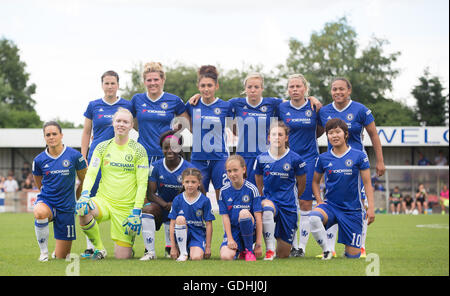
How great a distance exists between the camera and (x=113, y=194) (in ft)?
21.9

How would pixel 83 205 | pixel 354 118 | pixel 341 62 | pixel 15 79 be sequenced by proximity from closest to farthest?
pixel 83 205, pixel 354 118, pixel 341 62, pixel 15 79

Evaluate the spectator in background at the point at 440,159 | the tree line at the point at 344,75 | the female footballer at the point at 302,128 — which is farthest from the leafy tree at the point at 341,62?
the female footballer at the point at 302,128

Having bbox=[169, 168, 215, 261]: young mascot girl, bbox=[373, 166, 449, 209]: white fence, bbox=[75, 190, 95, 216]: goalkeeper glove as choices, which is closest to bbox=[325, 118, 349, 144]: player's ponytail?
bbox=[169, 168, 215, 261]: young mascot girl

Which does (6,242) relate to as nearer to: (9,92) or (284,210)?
(284,210)

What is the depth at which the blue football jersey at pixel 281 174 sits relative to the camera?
6.97m

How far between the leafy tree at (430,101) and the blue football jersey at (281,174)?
47144mm

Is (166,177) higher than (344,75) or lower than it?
lower

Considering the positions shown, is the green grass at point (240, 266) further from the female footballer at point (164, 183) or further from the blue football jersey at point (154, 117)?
the blue football jersey at point (154, 117)

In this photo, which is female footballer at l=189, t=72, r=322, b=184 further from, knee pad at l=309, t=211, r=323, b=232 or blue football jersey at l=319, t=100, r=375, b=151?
knee pad at l=309, t=211, r=323, b=232

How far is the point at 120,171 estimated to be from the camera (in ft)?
22.0

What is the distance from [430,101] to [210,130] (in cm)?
4829

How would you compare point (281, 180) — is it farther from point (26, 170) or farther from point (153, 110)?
point (26, 170)

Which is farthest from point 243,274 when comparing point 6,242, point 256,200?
point 6,242

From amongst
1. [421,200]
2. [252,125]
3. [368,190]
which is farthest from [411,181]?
[368,190]
